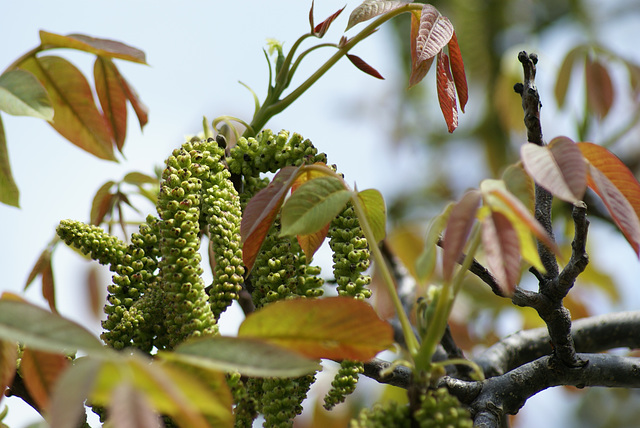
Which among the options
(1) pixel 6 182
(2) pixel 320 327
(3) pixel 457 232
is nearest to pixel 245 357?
(2) pixel 320 327

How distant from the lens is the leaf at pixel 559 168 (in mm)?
755

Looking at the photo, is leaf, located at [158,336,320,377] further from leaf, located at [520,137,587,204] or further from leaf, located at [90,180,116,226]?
leaf, located at [90,180,116,226]

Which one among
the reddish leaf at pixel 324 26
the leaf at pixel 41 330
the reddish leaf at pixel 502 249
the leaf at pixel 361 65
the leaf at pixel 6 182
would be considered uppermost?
the reddish leaf at pixel 324 26

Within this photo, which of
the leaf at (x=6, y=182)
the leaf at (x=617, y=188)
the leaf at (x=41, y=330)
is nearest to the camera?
the leaf at (x=41, y=330)

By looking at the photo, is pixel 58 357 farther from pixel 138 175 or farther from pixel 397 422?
pixel 138 175

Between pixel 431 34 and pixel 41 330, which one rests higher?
pixel 431 34

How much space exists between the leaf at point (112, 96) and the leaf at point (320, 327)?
829mm

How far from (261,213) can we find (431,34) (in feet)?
1.56

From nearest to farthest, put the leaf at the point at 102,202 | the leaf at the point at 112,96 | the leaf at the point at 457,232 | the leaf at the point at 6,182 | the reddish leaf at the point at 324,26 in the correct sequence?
1. the leaf at the point at 457,232
2. the leaf at the point at 6,182
3. the reddish leaf at the point at 324,26
4. the leaf at the point at 112,96
5. the leaf at the point at 102,202

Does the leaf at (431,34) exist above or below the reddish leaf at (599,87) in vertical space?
below

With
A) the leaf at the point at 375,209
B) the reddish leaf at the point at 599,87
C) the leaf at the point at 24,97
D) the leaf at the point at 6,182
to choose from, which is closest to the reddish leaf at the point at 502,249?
the leaf at the point at 375,209

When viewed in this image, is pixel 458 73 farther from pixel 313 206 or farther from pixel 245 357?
pixel 245 357

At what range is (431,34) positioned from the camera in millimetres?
1173

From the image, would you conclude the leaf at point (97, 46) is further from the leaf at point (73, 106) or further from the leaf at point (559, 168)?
the leaf at point (559, 168)
